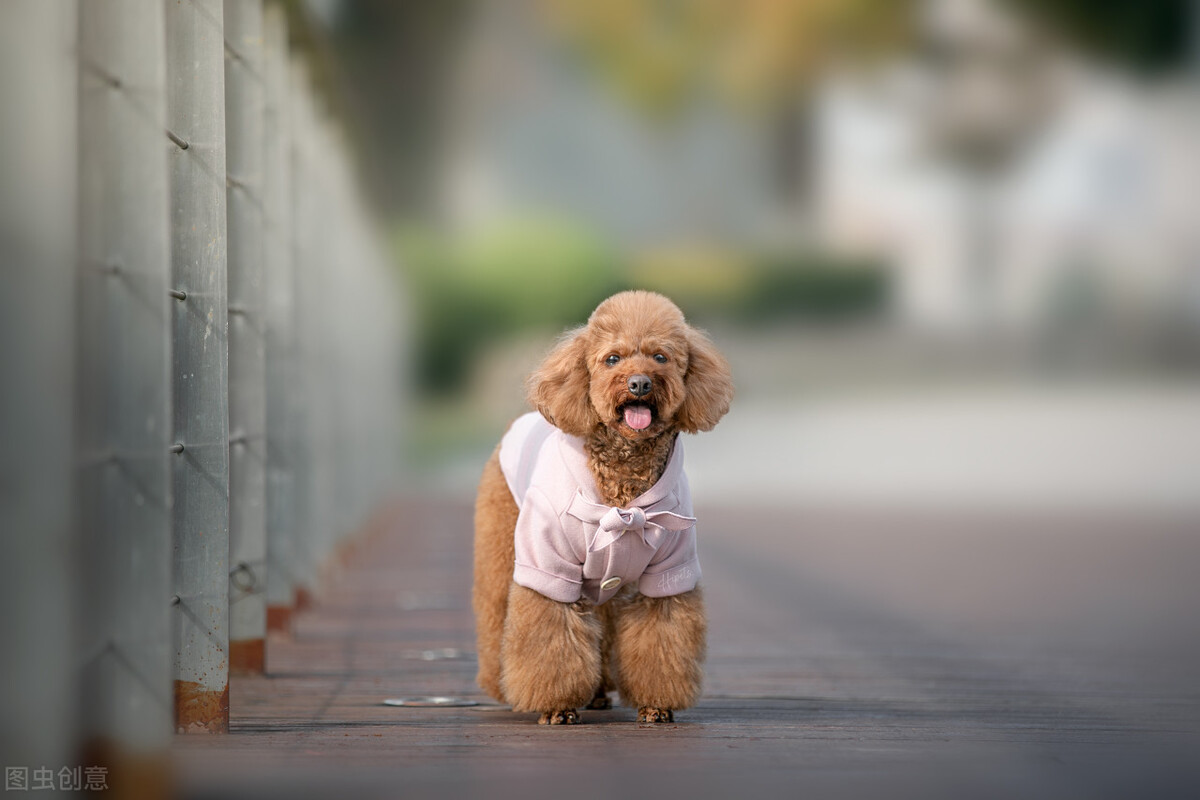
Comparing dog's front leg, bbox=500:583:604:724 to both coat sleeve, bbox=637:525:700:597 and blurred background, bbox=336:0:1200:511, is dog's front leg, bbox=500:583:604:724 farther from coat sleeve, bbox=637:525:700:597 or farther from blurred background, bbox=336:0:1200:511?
blurred background, bbox=336:0:1200:511

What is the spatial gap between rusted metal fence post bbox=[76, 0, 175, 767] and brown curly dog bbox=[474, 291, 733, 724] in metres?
1.14

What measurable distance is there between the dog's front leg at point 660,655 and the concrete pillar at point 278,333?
2620mm

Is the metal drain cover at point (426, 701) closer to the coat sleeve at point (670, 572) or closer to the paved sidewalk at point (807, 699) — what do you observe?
the paved sidewalk at point (807, 699)

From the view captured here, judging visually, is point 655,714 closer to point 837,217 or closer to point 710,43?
point 837,217

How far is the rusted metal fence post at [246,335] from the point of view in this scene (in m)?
5.61

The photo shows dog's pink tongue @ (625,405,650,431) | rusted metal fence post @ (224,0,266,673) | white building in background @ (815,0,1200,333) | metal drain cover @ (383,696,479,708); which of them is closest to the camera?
dog's pink tongue @ (625,405,650,431)

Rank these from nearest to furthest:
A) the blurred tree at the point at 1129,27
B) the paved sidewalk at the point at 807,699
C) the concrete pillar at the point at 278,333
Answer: the paved sidewalk at the point at 807,699
the concrete pillar at the point at 278,333
the blurred tree at the point at 1129,27

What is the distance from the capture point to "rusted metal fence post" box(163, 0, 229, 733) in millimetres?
4484

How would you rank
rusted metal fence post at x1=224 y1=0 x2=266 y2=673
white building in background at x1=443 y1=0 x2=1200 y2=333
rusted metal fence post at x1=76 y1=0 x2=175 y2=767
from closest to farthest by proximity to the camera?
1. rusted metal fence post at x1=76 y1=0 x2=175 y2=767
2. rusted metal fence post at x1=224 y1=0 x2=266 y2=673
3. white building in background at x1=443 y1=0 x2=1200 y2=333

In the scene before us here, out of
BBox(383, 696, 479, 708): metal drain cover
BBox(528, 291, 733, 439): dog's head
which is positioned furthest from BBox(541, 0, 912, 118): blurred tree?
BBox(528, 291, 733, 439): dog's head

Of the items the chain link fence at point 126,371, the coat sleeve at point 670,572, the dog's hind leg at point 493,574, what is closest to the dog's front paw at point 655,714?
the coat sleeve at point 670,572

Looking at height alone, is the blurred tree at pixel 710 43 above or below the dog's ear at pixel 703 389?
above

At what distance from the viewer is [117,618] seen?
3402 millimetres

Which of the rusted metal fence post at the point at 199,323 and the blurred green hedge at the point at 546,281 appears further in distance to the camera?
the blurred green hedge at the point at 546,281
